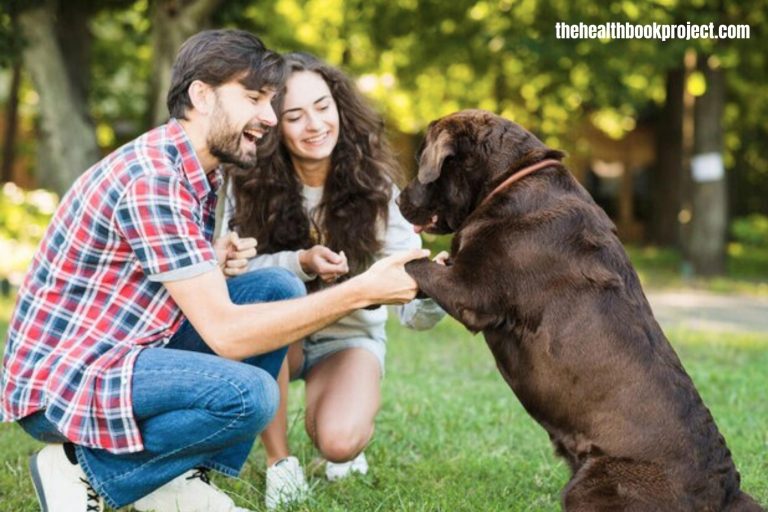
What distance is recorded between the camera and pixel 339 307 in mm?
3547

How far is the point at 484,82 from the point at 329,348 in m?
16.9

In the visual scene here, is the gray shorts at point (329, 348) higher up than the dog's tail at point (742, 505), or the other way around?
the gray shorts at point (329, 348)

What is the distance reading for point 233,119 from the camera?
142 inches

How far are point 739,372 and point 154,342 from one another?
4995mm

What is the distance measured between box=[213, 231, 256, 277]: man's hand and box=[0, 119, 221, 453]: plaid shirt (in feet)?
1.64

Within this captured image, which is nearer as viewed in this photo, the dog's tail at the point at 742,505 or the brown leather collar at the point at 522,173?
the dog's tail at the point at 742,505

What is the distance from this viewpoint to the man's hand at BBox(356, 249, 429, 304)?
3537 millimetres

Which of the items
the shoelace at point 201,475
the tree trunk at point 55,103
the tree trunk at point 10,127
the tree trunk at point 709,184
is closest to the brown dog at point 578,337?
the shoelace at point 201,475

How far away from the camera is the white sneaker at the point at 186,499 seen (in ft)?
12.7

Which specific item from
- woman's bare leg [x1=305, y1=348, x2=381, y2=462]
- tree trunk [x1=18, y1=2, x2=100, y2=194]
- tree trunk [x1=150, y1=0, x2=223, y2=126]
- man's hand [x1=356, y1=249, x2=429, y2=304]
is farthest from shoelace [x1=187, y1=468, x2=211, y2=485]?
tree trunk [x1=18, y1=2, x2=100, y2=194]

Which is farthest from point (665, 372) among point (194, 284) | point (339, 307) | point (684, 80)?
point (684, 80)

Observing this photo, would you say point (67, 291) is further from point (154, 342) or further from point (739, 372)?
point (739, 372)

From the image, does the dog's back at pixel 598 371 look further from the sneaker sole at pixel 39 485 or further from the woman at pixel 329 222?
the sneaker sole at pixel 39 485

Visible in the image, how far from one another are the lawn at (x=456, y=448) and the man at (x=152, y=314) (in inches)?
21.6
